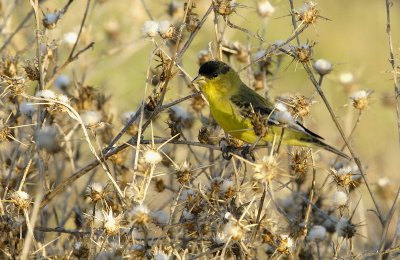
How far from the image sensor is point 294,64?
30.2 feet

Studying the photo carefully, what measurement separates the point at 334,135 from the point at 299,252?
120 inches

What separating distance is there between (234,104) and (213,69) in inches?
8.9

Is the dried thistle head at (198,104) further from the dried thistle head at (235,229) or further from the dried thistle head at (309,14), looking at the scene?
the dried thistle head at (235,229)

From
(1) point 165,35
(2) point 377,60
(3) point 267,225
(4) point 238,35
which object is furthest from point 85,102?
(2) point 377,60

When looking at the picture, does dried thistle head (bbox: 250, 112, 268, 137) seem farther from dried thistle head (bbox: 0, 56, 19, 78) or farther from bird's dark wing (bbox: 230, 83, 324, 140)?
dried thistle head (bbox: 0, 56, 19, 78)

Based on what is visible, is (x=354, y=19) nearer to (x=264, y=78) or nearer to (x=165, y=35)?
(x=264, y=78)

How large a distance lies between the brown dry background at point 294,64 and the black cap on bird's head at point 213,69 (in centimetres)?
27

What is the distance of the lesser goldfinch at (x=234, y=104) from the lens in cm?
399

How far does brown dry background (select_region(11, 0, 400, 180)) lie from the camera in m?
5.91

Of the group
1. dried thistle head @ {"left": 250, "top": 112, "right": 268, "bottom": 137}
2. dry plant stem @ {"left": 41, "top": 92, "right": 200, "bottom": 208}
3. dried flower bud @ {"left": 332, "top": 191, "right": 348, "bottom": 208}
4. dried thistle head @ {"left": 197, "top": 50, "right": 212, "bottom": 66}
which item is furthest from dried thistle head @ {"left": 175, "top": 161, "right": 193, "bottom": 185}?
dried thistle head @ {"left": 197, "top": 50, "right": 212, "bottom": 66}

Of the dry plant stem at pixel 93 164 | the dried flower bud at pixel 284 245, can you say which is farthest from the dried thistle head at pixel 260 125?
the dry plant stem at pixel 93 164

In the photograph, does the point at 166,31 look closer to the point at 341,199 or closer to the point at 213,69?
the point at 213,69

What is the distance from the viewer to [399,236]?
3.65 m

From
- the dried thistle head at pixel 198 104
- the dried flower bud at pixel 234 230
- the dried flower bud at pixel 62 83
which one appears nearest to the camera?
the dried flower bud at pixel 234 230
